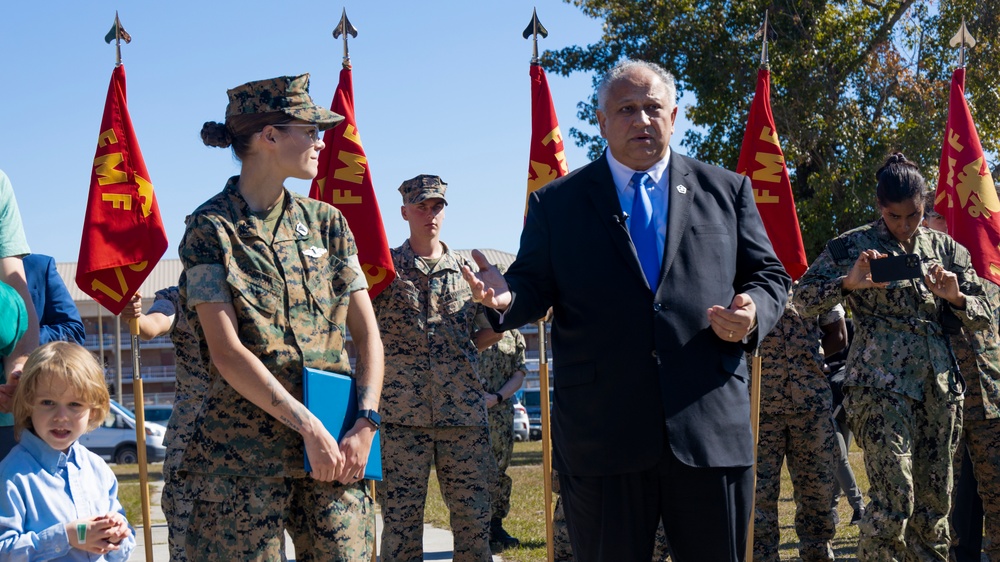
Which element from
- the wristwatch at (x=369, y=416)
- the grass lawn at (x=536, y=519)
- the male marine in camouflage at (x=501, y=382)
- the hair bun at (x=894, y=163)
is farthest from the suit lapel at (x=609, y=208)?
the male marine in camouflage at (x=501, y=382)

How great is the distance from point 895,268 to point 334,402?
3217 mm

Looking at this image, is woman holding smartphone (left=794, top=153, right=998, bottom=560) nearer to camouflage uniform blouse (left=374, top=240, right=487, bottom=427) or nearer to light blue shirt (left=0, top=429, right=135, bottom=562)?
camouflage uniform blouse (left=374, top=240, right=487, bottom=427)

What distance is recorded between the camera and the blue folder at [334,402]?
12.2 ft

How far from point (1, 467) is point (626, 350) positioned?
6.94 feet

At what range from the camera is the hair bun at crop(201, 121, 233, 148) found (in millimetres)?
3982

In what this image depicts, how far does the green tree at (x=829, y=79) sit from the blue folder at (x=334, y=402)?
16157mm

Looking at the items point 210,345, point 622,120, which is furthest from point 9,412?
point 622,120

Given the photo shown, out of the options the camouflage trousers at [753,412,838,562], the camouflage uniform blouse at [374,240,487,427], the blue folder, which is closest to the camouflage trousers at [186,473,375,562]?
the blue folder

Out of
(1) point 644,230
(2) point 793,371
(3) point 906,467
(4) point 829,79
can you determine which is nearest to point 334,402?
(1) point 644,230

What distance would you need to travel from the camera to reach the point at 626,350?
3828mm

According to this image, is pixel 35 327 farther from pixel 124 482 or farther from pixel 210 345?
pixel 124 482

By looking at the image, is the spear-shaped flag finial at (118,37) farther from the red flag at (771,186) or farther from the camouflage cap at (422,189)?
the red flag at (771,186)

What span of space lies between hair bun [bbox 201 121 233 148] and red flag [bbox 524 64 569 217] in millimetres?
4192

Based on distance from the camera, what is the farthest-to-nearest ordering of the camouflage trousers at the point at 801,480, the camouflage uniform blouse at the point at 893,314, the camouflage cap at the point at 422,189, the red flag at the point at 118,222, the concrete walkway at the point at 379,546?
1. the concrete walkway at the point at 379,546
2. the camouflage trousers at the point at 801,480
3. the red flag at the point at 118,222
4. the camouflage cap at the point at 422,189
5. the camouflage uniform blouse at the point at 893,314
